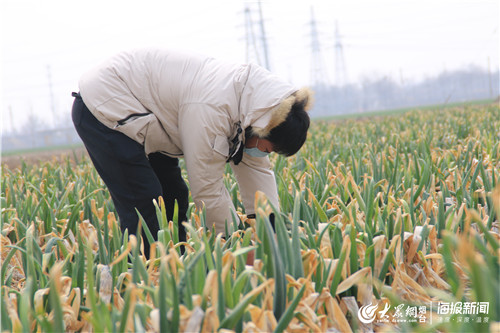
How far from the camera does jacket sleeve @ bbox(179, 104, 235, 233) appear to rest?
221 cm

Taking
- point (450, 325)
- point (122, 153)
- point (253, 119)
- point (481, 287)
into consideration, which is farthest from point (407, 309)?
point (122, 153)

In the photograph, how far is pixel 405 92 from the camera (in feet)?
243

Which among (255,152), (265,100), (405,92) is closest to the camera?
(265,100)

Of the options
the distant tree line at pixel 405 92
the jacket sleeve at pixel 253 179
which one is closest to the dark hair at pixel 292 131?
the jacket sleeve at pixel 253 179

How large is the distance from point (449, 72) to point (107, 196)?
8704cm

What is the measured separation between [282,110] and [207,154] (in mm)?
384

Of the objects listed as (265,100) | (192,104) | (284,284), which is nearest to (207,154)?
(192,104)

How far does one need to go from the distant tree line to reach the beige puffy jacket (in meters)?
58.8

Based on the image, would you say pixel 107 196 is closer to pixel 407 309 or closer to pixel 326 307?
pixel 326 307

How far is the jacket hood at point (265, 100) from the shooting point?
2.20 m

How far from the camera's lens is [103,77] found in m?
2.41
